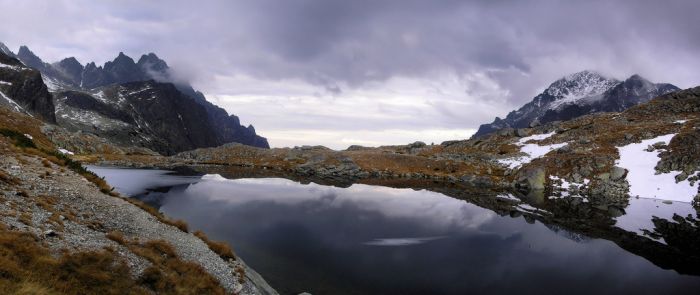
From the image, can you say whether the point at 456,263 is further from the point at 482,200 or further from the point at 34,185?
the point at 482,200

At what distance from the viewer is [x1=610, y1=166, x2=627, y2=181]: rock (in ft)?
287

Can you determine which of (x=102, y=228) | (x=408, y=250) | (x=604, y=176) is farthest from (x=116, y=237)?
(x=604, y=176)

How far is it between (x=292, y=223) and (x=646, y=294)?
3538 cm

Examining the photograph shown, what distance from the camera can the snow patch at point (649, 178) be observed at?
75875 millimetres

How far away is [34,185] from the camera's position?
1004 inches

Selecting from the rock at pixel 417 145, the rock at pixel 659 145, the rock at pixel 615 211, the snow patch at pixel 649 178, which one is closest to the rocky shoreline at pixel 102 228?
the rock at pixel 615 211

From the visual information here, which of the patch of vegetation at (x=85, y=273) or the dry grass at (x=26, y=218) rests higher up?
the dry grass at (x=26, y=218)

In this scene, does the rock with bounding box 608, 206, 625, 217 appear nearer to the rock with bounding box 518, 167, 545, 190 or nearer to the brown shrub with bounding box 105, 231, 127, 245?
the rock with bounding box 518, 167, 545, 190

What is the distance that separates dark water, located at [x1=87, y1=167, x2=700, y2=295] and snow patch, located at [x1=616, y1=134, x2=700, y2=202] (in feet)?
137

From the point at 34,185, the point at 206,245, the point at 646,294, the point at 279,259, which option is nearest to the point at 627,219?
the point at 646,294

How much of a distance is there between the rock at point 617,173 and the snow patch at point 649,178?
1156 mm

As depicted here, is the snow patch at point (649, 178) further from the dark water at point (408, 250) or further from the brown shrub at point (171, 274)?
the brown shrub at point (171, 274)

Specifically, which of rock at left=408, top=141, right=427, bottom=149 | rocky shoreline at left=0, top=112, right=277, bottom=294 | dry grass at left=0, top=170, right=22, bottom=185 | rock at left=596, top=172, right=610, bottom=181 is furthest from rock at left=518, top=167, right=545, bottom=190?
dry grass at left=0, top=170, right=22, bottom=185

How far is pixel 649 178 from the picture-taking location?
275ft
